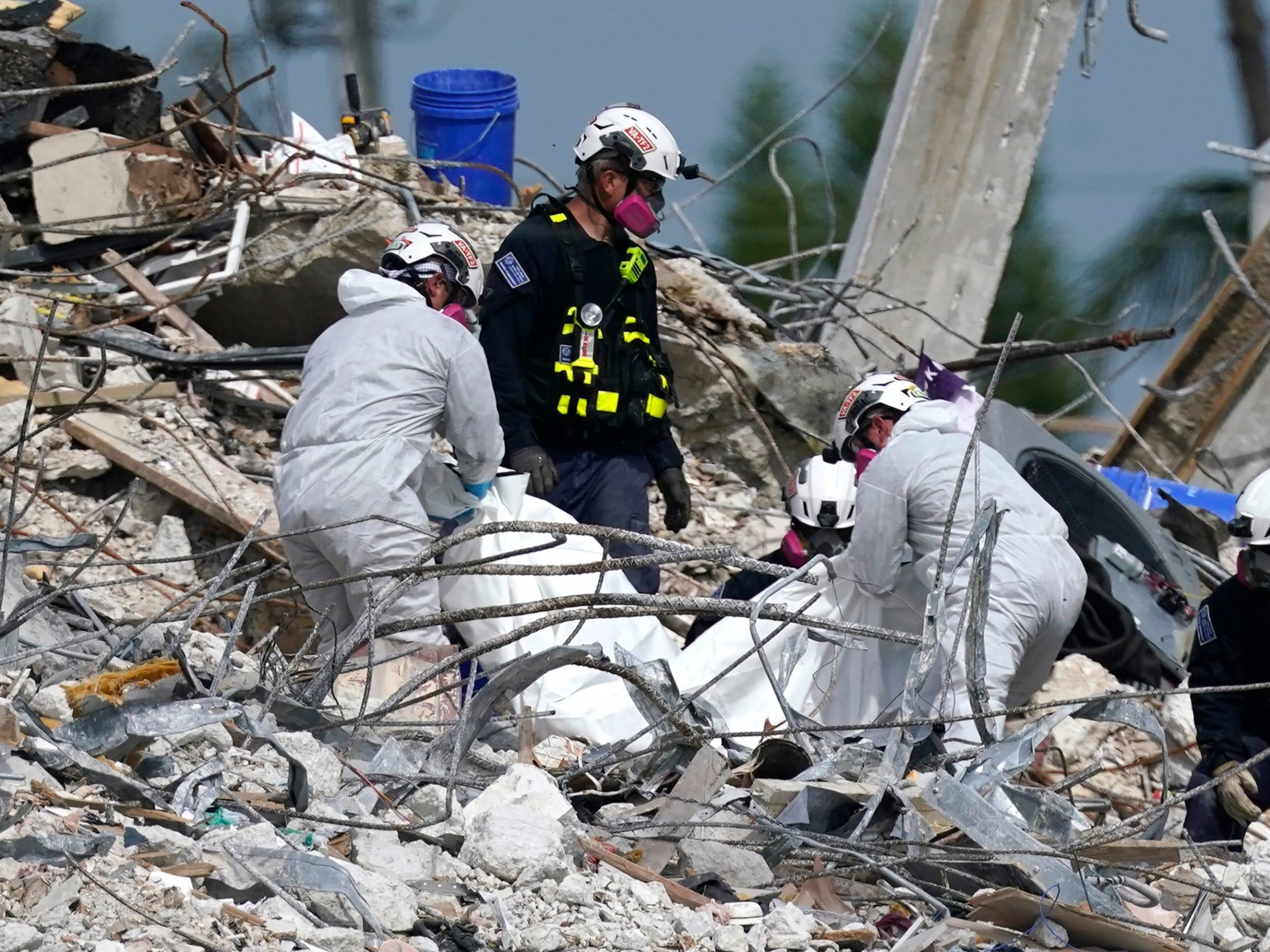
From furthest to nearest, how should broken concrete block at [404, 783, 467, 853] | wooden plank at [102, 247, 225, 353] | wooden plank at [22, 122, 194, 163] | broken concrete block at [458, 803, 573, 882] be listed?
1. wooden plank at [22, 122, 194, 163]
2. wooden plank at [102, 247, 225, 353]
3. broken concrete block at [404, 783, 467, 853]
4. broken concrete block at [458, 803, 573, 882]

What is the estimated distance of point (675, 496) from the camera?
597 centimetres

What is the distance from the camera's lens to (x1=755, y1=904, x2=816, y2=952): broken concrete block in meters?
2.82

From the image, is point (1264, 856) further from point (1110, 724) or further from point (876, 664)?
point (1110, 724)

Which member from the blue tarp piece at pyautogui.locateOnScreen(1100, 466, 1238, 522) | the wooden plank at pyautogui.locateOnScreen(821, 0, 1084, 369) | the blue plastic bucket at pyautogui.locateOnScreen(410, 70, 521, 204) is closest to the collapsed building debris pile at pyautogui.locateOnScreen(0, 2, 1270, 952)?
the blue plastic bucket at pyautogui.locateOnScreen(410, 70, 521, 204)

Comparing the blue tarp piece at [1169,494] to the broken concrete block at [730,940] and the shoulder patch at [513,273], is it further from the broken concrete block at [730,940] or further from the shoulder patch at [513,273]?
the broken concrete block at [730,940]

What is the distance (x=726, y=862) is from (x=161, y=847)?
3.34ft

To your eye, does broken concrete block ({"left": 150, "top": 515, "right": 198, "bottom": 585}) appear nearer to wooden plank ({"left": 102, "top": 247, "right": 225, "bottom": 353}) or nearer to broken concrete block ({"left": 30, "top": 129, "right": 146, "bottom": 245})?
wooden plank ({"left": 102, "top": 247, "right": 225, "bottom": 353})

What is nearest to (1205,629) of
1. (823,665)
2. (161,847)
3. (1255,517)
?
(1255,517)

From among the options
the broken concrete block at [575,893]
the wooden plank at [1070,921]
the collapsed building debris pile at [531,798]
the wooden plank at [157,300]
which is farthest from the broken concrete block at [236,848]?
the wooden plank at [157,300]

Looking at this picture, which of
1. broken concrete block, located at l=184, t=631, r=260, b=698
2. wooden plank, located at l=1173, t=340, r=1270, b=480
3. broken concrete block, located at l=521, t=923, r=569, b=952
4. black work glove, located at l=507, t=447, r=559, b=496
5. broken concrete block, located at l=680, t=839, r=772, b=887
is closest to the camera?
broken concrete block, located at l=521, t=923, r=569, b=952

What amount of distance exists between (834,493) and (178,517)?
2.57 metres

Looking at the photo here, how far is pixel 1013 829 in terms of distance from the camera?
10.2ft

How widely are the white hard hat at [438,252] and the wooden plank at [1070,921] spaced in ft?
9.57

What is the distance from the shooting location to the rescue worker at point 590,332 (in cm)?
560
